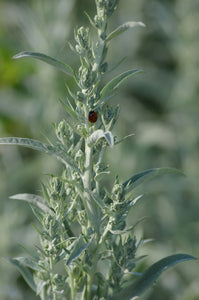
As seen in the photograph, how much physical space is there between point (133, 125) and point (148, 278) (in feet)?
6.48

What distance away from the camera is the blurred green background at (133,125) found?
6.77 feet

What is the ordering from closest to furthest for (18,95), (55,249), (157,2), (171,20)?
1. (55,249)
2. (18,95)
3. (171,20)
4. (157,2)

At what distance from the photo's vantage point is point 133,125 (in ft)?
9.07

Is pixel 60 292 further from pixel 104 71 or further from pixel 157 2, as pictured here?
pixel 157 2

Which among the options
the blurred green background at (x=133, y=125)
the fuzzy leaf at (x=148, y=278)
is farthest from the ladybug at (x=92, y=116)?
the blurred green background at (x=133, y=125)

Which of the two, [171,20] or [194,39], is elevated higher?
[171,20]

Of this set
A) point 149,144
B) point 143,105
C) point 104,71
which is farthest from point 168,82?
point 104,71

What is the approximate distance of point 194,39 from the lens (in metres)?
2.41

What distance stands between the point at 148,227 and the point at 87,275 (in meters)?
1.51

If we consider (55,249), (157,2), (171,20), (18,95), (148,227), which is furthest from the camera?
(157,2)

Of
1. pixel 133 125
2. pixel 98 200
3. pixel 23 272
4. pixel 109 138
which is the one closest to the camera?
pixel 109 138

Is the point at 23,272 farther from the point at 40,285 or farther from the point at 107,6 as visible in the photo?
the point at 107,6

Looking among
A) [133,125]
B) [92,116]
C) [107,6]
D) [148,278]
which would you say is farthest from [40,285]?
[133,125]

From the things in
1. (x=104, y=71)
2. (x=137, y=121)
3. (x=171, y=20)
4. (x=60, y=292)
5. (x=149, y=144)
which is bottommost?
(x=60, y=292)
